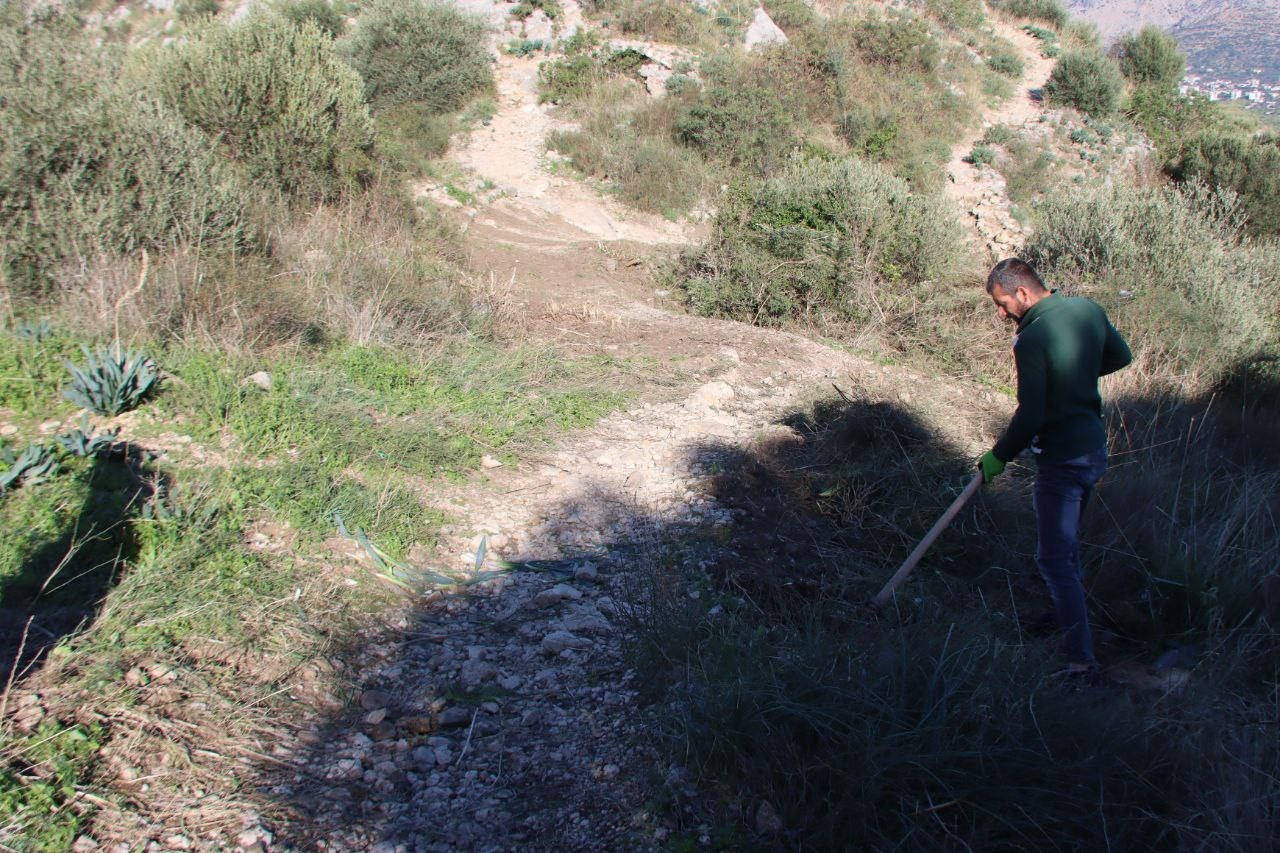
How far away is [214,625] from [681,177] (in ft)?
43.3

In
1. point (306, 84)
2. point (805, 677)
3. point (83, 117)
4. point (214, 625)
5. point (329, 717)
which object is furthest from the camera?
point (306, 84)

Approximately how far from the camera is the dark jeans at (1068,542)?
3.33 meters

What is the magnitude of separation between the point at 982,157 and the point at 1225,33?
98.1 ft

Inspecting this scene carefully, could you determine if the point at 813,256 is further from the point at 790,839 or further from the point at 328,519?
the point at 790,839

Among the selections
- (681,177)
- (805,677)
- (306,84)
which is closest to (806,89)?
(681,177)

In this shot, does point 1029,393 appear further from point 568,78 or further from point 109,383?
point 568,78

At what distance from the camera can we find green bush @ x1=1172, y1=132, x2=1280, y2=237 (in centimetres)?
1423

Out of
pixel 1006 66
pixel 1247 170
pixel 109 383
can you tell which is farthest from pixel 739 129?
pixel 109 383

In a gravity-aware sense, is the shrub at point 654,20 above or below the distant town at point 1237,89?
below

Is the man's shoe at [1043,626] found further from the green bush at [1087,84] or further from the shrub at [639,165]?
the green bush at [1087,84]

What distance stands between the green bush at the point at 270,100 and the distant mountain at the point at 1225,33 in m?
22.8

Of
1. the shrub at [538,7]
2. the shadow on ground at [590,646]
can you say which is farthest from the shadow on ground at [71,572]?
the shrub at [538,7]

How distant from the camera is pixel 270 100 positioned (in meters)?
9.12

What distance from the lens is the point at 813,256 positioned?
9312 mm
